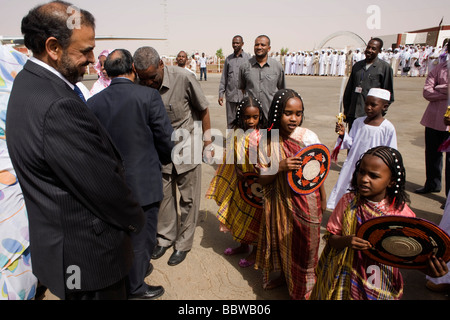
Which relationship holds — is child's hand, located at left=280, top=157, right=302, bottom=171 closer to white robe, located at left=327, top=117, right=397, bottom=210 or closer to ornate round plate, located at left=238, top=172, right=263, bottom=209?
ornate round plate, located at left=238, top=172, right=263, bottom=209

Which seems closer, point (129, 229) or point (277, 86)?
point (129, 229)

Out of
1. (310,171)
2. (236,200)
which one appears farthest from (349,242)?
(236,200)

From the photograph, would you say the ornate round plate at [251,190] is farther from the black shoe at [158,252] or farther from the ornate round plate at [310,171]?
the black shoe at [158,252]

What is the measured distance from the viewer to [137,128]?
2105 mm

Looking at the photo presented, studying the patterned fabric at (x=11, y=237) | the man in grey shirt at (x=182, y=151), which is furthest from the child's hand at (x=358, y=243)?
the patterned fabric at (x=11, y=237)

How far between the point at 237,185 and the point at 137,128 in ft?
3.61

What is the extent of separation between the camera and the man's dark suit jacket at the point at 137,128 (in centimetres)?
205

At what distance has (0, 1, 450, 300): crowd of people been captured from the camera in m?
1.21

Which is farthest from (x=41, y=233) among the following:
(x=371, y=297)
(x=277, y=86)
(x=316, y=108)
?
(x=316, y=108)

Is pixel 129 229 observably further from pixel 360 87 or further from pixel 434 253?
pixel 360 87

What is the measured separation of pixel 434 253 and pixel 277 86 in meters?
3.66

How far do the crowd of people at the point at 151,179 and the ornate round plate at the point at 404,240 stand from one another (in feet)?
0.16

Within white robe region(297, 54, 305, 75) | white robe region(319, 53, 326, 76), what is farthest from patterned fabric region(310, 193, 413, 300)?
white robe region(297, 54, 305, 75)

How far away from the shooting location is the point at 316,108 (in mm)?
10336
